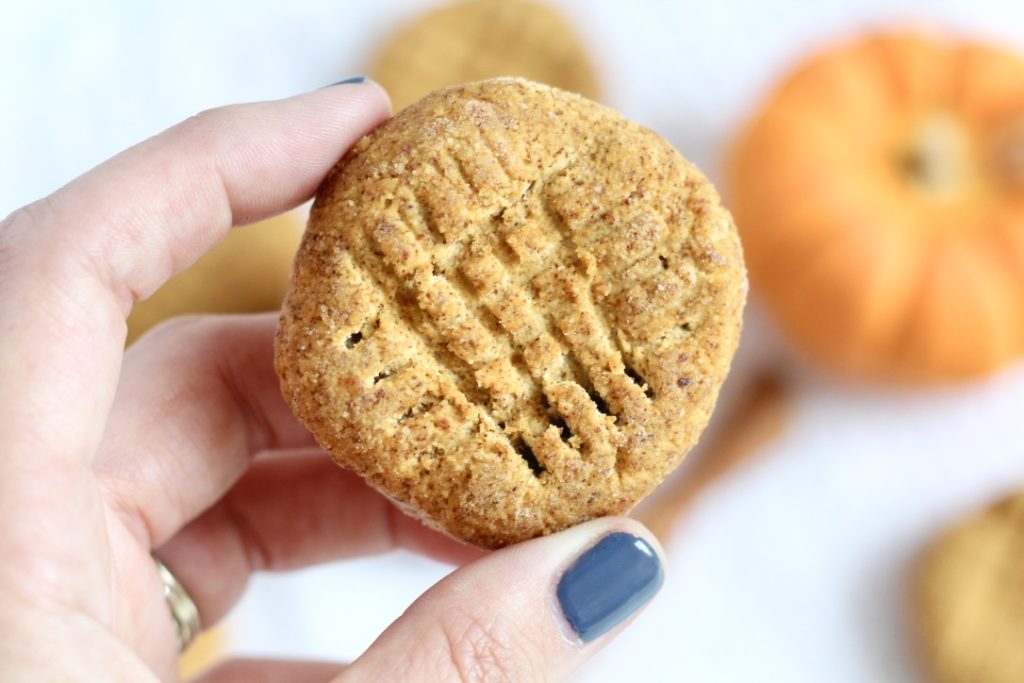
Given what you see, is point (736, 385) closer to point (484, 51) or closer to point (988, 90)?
point (988, 90)

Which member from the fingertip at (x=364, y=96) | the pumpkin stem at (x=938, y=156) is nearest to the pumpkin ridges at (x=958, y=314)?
the pumpkin stem at (x=938, y=156)

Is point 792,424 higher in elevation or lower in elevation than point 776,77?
lower

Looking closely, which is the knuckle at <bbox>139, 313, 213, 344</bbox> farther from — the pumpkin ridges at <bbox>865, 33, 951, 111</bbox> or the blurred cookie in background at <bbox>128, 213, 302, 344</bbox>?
the pumpkin ridges at <bbox>865, 33, 951, 111</bbox>

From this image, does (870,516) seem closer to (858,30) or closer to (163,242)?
(858,30)

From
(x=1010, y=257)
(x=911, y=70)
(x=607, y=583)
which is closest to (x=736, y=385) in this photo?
(x=1010, y=257)

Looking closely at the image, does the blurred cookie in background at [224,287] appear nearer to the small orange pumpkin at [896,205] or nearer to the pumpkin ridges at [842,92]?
the small orange pumpkin at [896,205]

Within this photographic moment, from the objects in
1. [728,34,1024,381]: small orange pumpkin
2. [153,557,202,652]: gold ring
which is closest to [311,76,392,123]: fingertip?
[153,557,202,652]: gold ring

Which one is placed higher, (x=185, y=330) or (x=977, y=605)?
(x=185, y=330)

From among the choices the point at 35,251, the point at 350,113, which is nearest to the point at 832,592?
the point at 350,113
